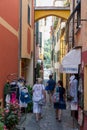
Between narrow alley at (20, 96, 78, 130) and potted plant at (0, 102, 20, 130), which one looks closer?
potted plant at (0, 102, 20, 130)

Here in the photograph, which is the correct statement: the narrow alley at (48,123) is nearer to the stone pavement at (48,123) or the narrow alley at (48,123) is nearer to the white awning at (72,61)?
the stone pavement at (48,123)

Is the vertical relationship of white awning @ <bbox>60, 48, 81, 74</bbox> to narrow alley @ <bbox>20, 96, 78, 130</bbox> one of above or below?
above

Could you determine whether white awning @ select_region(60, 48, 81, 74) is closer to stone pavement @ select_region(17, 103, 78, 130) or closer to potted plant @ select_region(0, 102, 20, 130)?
stone pavement @ select_region(17, 103, 78, 130)

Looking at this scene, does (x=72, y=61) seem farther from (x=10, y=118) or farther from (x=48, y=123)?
(x=10, y=118)

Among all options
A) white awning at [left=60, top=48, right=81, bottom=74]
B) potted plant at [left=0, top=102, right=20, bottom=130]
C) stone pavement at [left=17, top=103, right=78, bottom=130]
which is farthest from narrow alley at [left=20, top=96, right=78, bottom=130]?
potted plant at [left=0, top=102, right=20, bottom=130]

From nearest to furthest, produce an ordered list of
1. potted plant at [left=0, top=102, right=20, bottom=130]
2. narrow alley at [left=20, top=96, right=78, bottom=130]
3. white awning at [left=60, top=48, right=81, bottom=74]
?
potted plant at [left=0, top=102, right=20, bottom=130] < narrow alley at [left=20, top=96, right=78, bottom=130] < white awning at [left=60, top=48, right=81, bottom=74]

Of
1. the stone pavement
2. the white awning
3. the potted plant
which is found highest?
the white awning

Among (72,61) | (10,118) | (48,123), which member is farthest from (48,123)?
(10,118)

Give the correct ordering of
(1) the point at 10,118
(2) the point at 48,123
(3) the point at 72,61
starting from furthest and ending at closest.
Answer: (2) the point at 48,123, (3) the point at 72,61, (1) the point at 10,118

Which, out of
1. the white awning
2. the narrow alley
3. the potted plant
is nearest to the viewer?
the potted plant

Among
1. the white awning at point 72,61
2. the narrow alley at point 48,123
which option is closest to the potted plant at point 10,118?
the narrow alley at point 48,123

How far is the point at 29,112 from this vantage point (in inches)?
734

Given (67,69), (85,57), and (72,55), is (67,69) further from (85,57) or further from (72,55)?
(85,57)

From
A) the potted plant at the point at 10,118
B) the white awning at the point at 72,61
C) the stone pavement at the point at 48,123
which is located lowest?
the stone pavement at the point at 48,123
